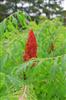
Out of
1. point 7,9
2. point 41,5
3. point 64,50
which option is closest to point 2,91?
point 64,50

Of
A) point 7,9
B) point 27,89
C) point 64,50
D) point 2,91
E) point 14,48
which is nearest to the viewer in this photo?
point 27,89

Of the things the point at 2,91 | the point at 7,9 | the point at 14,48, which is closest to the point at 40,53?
the point at 14,48

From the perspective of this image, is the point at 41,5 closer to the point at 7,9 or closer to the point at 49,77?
the point at 7,9

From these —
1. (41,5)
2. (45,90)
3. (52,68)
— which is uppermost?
(52,68)

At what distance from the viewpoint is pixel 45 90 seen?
3.44m

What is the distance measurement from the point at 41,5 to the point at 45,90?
3172 centimetres

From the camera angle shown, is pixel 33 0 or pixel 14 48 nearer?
pixel 14 48

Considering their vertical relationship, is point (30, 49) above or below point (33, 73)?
above

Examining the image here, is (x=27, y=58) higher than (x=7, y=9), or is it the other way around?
(x=27, y=58)

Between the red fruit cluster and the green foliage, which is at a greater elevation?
the red fruit cluster

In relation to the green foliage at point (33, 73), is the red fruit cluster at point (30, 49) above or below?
above

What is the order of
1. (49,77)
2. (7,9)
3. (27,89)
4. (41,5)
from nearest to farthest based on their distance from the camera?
(27,89) → (49,77) → (7,9) → (41,5)

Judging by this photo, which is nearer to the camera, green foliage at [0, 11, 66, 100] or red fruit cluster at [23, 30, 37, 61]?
green foliage at [0, 11, 66, 100]

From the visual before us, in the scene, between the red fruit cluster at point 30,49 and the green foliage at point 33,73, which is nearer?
the green foliage at point 33,73
